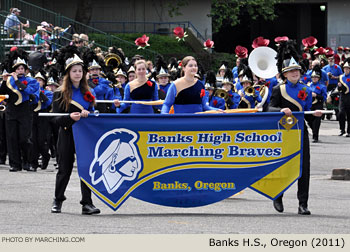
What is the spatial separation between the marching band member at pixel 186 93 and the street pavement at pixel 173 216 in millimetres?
1196

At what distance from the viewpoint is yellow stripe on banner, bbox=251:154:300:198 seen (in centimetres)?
1162

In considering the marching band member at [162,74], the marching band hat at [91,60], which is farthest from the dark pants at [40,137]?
the marching band member at [162,74]

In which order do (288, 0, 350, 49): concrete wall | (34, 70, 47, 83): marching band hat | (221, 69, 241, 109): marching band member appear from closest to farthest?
(34, 70, 47, 83): marching band hat < (221, 69, 241, 109): marching band member < (288, 0, 350, 49): concrete wall

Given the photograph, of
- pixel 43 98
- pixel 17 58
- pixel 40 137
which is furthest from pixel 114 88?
pixel 17 58

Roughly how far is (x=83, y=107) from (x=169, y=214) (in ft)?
4.99

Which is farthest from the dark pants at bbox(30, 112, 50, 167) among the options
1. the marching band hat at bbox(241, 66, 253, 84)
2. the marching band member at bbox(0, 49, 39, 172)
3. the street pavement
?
the marching band hat at bbox(241, 66, 253, 84)

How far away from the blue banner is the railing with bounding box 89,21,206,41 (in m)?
36.6

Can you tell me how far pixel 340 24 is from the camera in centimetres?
5306

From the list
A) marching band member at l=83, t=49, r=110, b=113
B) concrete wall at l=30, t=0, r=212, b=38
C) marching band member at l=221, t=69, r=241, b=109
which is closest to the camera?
marching band member at l=83, t=49, r=110, b=113

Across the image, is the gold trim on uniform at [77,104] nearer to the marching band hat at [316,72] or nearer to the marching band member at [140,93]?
the marching band member at [140,93]

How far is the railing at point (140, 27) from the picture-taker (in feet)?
158

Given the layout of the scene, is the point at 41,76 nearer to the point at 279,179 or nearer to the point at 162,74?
the point at 162,74

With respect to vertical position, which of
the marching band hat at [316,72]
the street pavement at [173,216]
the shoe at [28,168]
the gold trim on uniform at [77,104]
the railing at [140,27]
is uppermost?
the railing at [140,27]

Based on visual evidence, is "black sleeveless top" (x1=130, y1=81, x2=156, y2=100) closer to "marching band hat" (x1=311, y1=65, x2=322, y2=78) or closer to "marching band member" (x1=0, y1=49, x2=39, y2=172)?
"marching band member" (x1=0, y1=49, x2=39, y2=172)
